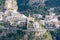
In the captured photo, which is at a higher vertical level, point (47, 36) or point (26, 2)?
point (26, 2)

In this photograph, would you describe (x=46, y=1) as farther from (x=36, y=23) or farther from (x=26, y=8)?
(x=36, y=23)

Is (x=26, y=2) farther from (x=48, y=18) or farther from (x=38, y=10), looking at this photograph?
(x=48, y=18)

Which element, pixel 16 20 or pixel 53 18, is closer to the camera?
pixel 16 20

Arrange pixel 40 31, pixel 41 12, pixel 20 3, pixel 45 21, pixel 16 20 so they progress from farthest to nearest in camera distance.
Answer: pixel 20 3
pixel 41 12
pixel 45 21
pixel 16 20
pixel 40 31

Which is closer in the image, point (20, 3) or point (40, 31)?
point (40, 31)

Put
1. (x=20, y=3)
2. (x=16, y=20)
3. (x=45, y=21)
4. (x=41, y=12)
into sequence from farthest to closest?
(x=20, y=3) → (x=41, y=12) → (x=45, y=21) → (x=16, y=20)

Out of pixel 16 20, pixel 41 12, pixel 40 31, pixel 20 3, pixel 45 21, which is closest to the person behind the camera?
pixel 40 31

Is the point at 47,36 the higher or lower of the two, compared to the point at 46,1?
lower

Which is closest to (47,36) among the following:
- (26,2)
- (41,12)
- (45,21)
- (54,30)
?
(54,30)

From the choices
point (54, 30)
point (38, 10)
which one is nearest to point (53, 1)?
point (38, 10)
